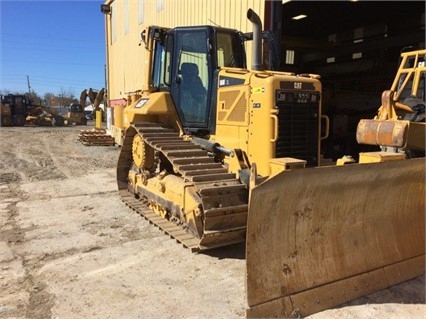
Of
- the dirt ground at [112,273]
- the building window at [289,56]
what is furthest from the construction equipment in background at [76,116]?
the dirt ground at [112,273]

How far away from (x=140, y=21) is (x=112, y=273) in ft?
45.3

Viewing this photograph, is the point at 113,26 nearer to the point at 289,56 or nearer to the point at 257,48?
the point at 289,56

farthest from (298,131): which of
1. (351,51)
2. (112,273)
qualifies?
(351,51)

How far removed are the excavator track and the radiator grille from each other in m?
0.79

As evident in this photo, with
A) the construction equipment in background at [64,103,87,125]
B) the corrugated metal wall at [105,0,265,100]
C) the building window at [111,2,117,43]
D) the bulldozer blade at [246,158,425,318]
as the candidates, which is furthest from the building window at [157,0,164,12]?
the construction equipment in background at [64,103,87,125]

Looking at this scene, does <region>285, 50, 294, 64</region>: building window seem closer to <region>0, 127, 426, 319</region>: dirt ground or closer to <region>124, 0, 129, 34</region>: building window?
<region>124, 0, 129, 34</region>: building window

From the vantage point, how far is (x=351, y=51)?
13219mm

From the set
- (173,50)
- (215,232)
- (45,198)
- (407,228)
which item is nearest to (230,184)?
(215,232)

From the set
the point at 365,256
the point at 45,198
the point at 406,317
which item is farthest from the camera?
the point at 45,198

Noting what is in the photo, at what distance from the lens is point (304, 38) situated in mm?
15469

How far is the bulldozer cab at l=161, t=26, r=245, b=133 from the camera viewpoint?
5695 mm

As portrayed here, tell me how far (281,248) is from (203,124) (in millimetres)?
2768

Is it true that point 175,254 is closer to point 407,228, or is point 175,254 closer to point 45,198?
point 407,228

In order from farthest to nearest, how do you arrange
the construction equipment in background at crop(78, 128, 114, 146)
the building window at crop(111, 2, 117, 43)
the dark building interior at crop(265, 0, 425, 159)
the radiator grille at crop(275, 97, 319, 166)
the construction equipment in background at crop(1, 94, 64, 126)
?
the construction equipment in background at crop(1, 94, 64, 126), the building window at crop(111, 2, 117, 43), the construction equipment in background at crop(78, 128, 114, 146), the dark building interior at crop(265, 0, 425, 159), the radiator grille at crop(275, 97, 319, 166)
